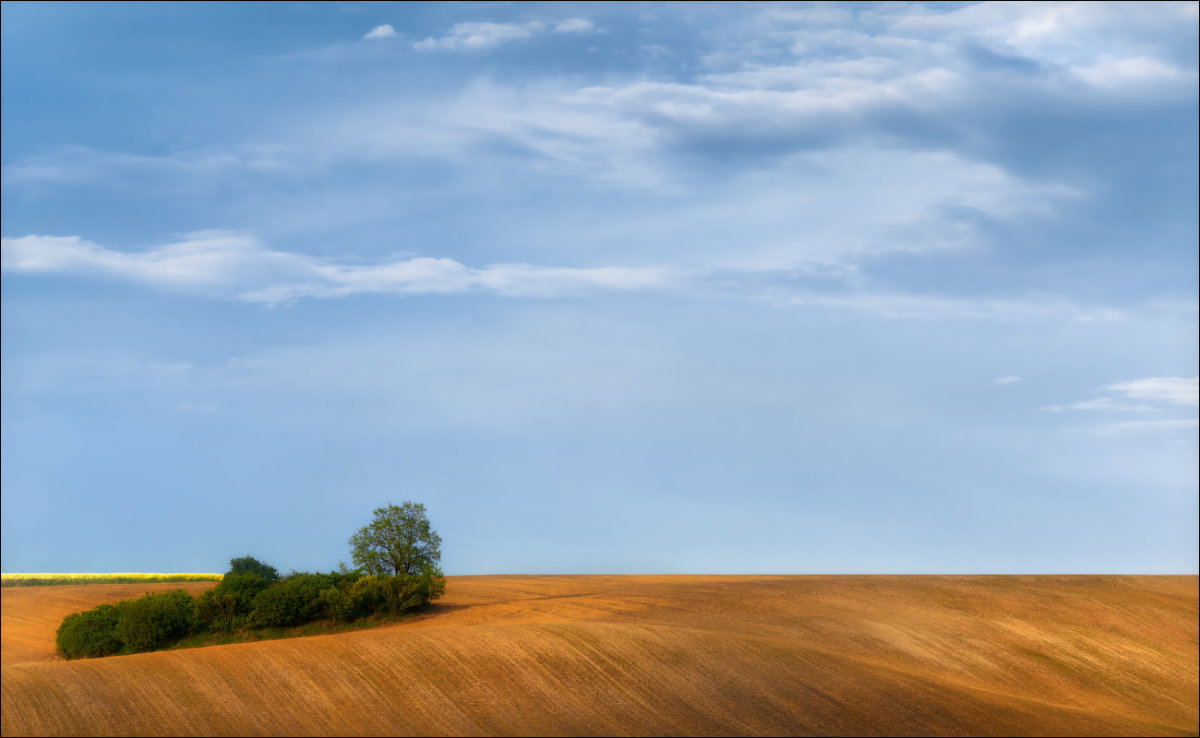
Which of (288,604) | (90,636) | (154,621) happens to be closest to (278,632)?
(288,604)

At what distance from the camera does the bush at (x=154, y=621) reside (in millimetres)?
34688

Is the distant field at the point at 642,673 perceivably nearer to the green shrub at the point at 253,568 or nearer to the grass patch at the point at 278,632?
the grass patch at the point at 278,632

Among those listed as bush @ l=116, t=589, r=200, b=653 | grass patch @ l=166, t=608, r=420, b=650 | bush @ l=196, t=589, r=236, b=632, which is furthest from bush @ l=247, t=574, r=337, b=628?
bush @ l=116, t=589, r=200, b=653

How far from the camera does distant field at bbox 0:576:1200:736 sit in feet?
90.5

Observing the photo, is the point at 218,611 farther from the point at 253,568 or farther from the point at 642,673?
the point at 642,673

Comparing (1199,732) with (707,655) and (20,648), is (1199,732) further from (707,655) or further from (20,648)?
(20,648)

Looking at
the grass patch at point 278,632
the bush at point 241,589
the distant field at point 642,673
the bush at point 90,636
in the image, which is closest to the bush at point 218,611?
the bush at point 241,589

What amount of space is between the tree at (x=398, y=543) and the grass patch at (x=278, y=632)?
2.91m

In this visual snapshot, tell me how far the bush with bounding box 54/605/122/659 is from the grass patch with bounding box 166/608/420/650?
1.90 meters

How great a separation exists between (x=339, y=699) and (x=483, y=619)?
999 cm

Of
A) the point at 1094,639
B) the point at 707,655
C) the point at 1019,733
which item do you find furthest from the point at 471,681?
the point at 1094,639

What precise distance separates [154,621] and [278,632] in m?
4.03

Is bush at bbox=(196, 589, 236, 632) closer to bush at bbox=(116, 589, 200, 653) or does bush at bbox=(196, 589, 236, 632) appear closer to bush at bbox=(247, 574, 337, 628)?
bush at bbox=(116, 589, 200, 653)

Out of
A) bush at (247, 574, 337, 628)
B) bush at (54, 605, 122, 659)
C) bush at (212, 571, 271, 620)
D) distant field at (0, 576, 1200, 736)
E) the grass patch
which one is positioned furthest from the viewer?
bush at (212, 571, 271, 620)
